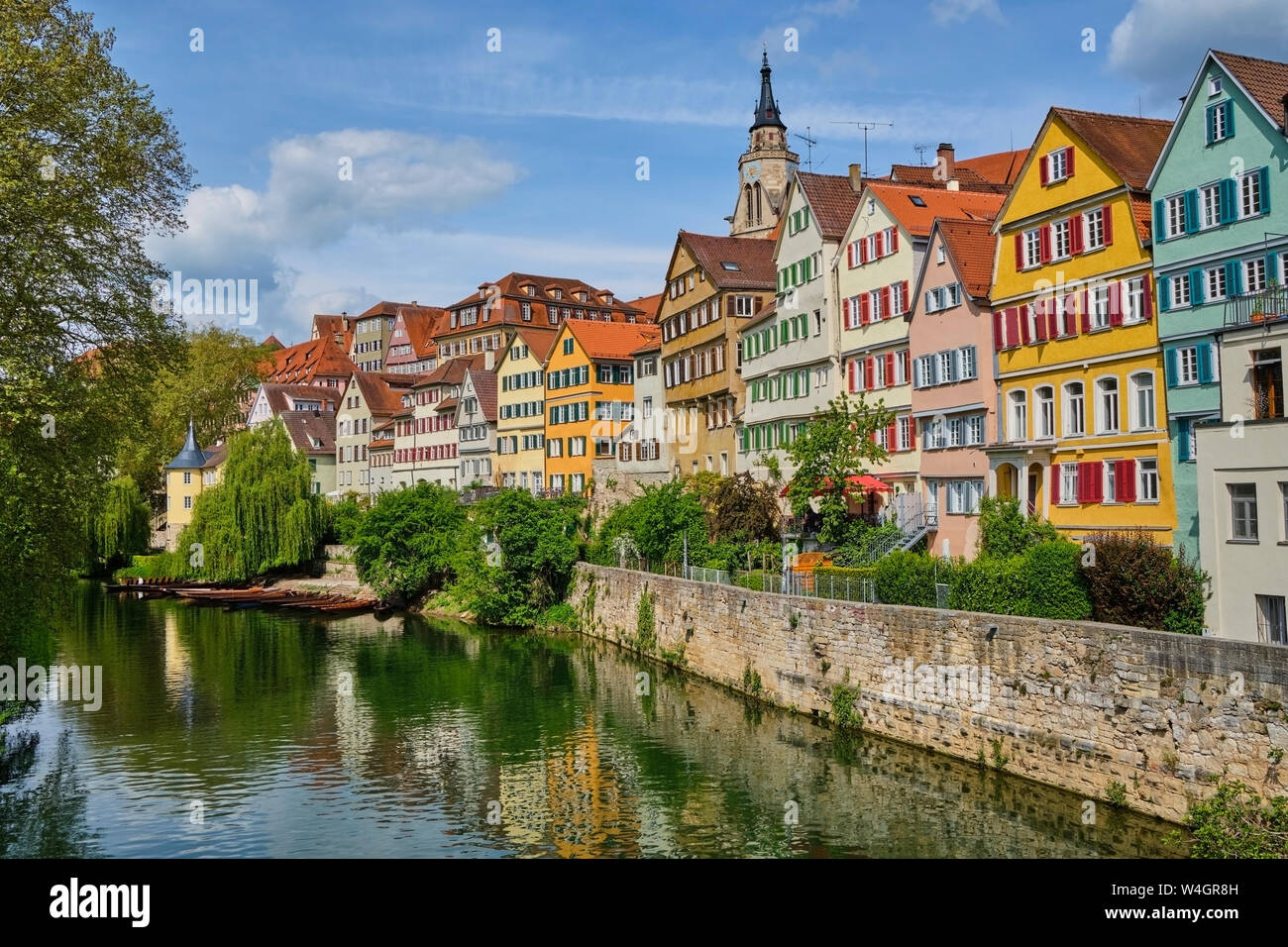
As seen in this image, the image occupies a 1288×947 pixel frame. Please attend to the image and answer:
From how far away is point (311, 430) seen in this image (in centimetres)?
9581

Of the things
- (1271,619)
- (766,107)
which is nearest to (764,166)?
(766,107)

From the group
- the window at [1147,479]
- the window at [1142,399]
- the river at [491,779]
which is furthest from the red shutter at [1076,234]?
the river at [491,779]

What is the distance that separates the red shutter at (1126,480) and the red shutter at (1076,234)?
604cm

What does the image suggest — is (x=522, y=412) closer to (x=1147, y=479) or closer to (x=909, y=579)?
(x=909, y=579)

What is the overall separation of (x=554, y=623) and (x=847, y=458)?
17.4 metres

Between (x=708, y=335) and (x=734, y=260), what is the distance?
4200 mm

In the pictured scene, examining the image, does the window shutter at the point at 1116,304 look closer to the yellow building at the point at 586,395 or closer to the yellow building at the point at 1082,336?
the yellow building at the point at 1082,336

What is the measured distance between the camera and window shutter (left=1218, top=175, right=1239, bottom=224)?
25109mm

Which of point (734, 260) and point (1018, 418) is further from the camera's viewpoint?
point (734, 260)

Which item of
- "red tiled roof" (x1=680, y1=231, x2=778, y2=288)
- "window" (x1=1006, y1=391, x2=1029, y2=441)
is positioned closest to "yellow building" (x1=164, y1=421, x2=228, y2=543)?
"red tiled roof" (x1=680, y1=231, x2=778, y2=288)

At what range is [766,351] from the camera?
154 feet
